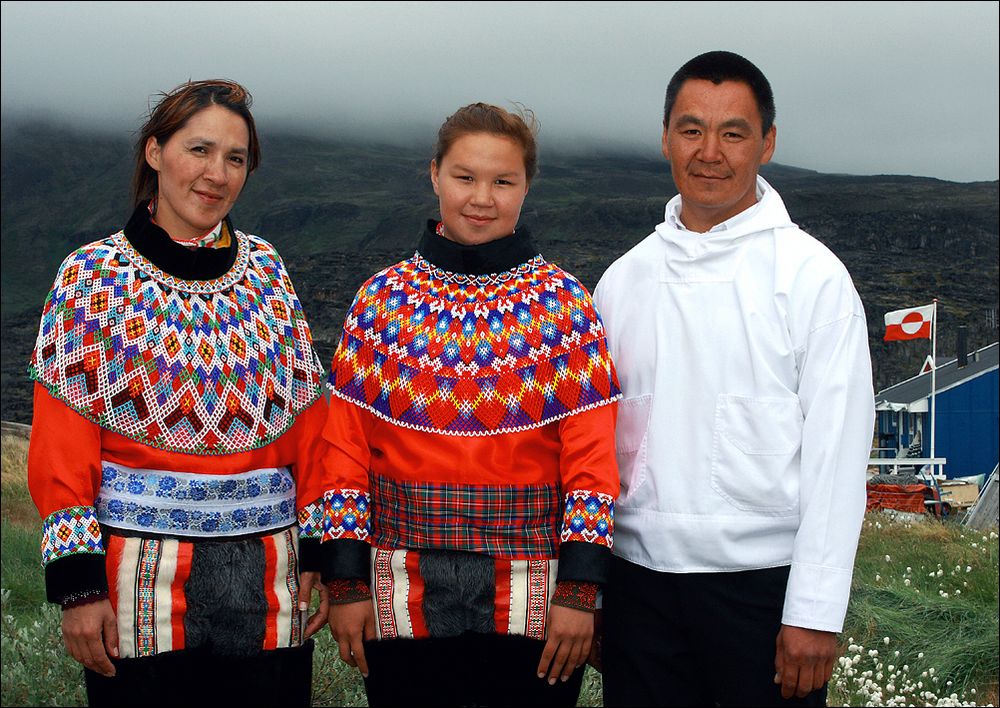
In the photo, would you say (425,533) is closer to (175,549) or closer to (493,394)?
(493,394)

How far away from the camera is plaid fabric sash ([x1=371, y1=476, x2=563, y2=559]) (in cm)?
268

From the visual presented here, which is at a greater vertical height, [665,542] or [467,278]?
[467,278]

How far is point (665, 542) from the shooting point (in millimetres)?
2709

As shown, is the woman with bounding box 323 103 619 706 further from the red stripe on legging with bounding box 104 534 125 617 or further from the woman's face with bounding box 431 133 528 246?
the red stripe on legging with bounding box 104 534 125 617

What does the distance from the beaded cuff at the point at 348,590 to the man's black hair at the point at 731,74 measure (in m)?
1.58

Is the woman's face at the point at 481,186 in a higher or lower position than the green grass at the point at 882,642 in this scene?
higher

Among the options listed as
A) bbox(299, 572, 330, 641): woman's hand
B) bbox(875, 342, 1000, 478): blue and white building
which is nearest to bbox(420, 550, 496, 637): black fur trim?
bbox(299, 572, 330, 641): woman's hand

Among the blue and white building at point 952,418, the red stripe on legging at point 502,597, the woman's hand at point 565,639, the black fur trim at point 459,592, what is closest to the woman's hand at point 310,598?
the black fur trim at point 459,592

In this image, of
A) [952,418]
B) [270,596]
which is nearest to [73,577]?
[270,596]

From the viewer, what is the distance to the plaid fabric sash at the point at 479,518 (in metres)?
2.68

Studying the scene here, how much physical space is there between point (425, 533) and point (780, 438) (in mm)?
965

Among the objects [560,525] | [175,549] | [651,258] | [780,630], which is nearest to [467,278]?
[651,258]

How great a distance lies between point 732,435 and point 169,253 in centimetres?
161

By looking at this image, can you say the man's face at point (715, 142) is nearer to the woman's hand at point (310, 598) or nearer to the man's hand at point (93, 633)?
the woman's hand at point (310, 598)
